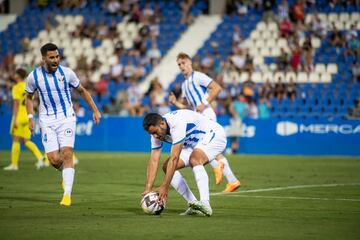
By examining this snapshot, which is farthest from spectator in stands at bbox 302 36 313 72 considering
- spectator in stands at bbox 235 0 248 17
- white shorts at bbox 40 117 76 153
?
white shorts at bbox 40 117 76 153

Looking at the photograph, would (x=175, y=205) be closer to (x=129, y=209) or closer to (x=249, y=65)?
(x=129, y=209)

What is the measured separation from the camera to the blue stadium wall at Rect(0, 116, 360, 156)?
28609mm

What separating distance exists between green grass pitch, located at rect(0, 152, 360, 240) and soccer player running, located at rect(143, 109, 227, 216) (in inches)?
14.0

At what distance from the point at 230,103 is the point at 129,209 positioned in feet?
59.0

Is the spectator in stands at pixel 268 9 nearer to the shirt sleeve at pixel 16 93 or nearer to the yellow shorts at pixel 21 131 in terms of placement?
the yellow shorts at pixel 21 131

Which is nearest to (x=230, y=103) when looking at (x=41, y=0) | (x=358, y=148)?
(x=358, y=148)

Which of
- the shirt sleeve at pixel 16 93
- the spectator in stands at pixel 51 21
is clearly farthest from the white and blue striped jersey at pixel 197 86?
the spectator in stands at pixel 51 21

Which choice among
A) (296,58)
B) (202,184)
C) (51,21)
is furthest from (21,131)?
(51,21)

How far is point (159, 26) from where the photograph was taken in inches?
1545

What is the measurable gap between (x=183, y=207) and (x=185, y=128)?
6.64 feet

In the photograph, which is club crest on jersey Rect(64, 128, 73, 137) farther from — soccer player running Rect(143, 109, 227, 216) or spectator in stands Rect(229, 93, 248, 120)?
spectator in stands Rect(229, 93, 248, 120)

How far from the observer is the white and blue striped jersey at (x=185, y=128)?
11.7 m

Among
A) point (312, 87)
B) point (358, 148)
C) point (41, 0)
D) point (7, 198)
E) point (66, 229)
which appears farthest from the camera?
point (41, 0)

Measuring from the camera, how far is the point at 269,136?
29.7 m
